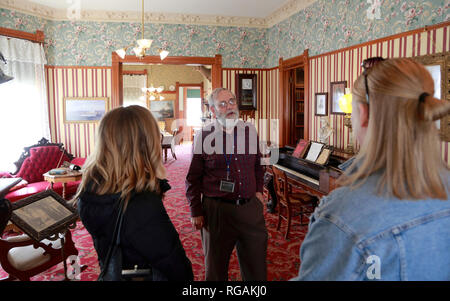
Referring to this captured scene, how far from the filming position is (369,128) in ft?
2.70

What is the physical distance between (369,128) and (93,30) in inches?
305

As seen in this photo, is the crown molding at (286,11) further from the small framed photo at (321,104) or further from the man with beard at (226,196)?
the man with beard at (226,196)

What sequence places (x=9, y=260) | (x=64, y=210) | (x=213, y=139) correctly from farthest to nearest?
1. (x=9, y=260)
2. (x=213, y=139)
3. (x=64, y=210)

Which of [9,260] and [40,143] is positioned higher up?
[40,143]

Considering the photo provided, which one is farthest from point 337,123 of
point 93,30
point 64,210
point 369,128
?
point 93,30

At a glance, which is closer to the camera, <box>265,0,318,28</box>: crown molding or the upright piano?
the upright piano

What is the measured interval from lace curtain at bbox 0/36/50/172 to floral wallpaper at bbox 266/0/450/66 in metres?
5.09

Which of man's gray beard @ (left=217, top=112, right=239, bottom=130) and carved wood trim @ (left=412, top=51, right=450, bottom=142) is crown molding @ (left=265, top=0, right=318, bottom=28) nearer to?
carved wood trim @ (left=412, top=51, right=450, bottom=142)

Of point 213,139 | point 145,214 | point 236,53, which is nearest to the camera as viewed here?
point 145,214

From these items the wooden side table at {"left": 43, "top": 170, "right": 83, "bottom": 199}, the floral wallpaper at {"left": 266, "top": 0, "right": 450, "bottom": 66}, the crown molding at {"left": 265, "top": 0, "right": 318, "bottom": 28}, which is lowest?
the wooden side table at {"left": 43, "top": 170, "right": 83, "bottom": 199}

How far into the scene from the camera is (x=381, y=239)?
2.49 ft

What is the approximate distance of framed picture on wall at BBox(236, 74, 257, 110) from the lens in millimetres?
7801

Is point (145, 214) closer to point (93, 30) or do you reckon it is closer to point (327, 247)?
point (327, 247)

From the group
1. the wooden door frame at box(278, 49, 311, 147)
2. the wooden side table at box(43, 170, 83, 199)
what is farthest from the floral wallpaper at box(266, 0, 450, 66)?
the wooden side table at box(43, 170, 83, 199)
